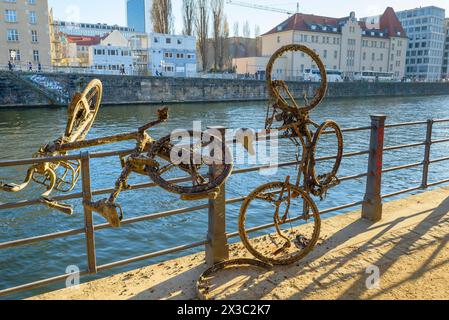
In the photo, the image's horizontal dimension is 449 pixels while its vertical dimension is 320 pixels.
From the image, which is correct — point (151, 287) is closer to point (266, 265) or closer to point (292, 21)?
point (266, 265)

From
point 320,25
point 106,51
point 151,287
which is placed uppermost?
point 320,25

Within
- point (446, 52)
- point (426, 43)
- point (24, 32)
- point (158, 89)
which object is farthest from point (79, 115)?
point (446, 52)

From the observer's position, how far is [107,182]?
13359mm

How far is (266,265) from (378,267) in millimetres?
1101

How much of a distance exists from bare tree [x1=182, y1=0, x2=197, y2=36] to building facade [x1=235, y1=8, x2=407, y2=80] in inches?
651

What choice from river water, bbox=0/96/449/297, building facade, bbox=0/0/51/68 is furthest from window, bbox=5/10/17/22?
river water, bbox=0/96/449/297

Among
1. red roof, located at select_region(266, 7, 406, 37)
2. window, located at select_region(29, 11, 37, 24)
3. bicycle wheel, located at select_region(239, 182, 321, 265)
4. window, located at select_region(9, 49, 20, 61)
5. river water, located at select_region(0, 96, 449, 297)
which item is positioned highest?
red roof, located at select_region(266, 7, 406, 37)

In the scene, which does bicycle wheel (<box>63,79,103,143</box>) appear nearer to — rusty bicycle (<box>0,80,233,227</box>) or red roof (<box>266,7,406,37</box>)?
rusty bicycle (<box>0,80,233,227</box>)

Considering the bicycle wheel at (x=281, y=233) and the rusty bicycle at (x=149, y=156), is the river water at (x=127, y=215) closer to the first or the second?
the bicycle wheel at (x=281, y=233)

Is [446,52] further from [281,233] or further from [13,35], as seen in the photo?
[281,233]

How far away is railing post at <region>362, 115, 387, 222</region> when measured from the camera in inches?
198

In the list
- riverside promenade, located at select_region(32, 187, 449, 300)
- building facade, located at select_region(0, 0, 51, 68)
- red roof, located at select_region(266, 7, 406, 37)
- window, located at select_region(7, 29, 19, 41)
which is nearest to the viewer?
riverside promenade, located at select_region(32, 187, 449, 300)

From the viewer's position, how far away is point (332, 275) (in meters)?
3.94

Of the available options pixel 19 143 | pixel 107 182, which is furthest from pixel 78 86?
pixel 107 182
